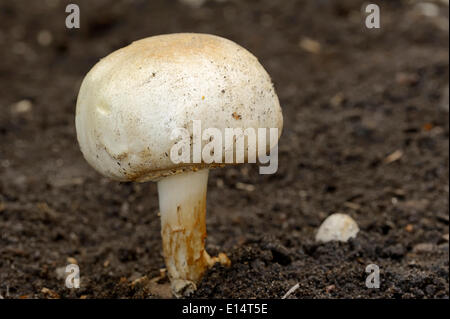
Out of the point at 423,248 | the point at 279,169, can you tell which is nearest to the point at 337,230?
the point at 423,248

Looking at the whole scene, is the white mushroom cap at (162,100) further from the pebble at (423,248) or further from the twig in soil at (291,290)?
the pebble at (423,248)

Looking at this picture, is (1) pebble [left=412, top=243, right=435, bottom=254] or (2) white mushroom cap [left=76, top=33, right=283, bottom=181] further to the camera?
(1) pebble [left=412, top=243, right=435, bottom=254]

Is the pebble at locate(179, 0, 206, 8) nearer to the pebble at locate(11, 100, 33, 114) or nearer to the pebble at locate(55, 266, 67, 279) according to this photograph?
the pebble at locate(11, 100, 33, 114)

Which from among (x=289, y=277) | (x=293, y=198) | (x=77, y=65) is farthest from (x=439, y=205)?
(x=77, y=65)

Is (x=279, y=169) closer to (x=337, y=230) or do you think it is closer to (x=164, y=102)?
(x=337, y=230)

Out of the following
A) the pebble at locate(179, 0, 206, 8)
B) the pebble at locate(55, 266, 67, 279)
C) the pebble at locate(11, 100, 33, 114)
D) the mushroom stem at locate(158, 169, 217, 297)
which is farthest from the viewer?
the pebble at locate(179, 0, 206, 8)

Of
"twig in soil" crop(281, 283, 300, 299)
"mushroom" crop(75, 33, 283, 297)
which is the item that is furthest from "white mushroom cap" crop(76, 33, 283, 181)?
"twig in soil" crop(281, 283, 300, 299)

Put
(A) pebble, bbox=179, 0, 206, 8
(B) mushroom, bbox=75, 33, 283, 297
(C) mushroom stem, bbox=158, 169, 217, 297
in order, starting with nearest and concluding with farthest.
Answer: (B) mushroom, bbox=75, 33, 283, 297 → (C) mushroom stem, bbox=158, 169, 217, 297 → (A) pebble, bbox=179, 0, 206, 8

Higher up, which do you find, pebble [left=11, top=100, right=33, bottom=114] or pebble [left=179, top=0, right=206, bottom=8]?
pebble [left=179, top=0, right=206, bottom=8]
